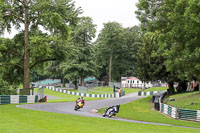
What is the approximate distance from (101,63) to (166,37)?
Result: 65.9 m

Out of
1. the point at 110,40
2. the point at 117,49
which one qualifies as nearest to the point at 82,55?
the point at 110,40

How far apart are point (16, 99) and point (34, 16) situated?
28.5 feet

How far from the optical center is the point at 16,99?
25812mm

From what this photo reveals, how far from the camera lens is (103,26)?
8100 cm

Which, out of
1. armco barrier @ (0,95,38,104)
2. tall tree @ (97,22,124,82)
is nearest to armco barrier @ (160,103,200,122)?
armco barrier @ (0,95,38,104)

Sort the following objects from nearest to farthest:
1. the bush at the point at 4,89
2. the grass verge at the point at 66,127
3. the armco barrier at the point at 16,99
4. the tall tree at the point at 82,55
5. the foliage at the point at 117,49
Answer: the grass verge at the point at 66,127, the armco barrier at the point at 16,99, the bush at the point at 4,89, the tall tree at the point at 82,55, the foliage at the point at 117,49

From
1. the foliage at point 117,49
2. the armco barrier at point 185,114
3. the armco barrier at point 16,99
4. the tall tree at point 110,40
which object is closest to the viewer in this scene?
the armco barrier at point 185,114

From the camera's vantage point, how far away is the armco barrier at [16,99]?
971 inches

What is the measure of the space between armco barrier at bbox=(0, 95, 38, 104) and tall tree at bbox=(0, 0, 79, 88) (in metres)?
2.02

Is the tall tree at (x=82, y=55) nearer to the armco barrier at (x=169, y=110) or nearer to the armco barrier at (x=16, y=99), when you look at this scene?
the armco barrier at (x=16, y=99)

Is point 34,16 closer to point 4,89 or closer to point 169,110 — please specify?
point 4,89

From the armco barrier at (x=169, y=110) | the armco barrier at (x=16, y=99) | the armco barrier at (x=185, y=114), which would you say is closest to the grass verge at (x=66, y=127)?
the armco barrier at (x=185, y=114)

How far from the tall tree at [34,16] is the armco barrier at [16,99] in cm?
202

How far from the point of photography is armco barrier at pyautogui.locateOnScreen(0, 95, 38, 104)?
24.7 metres
